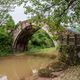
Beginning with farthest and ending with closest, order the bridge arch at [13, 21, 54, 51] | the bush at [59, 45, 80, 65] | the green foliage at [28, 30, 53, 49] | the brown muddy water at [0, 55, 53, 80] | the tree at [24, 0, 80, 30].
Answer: the green foliage at [28, 30, 53, 49] → the bridge arch at [13, 21, 54, 51] → the brown muddy water at [0, 55, 53, 80] → the bush at [59, 45, 80, 65] → the tree at [24, 0, 80, 30]

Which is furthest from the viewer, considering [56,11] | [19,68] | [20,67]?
[20,67]

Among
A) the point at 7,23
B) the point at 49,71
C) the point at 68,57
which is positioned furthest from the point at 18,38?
the point at 49,71

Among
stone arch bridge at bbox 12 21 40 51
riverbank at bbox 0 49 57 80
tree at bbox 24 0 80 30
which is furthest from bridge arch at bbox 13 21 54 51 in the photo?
tree at bbox 24 0 80 30

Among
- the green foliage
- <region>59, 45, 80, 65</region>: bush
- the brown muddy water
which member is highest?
the green foliage

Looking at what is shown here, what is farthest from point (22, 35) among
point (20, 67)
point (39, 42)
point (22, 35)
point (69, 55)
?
point (69, 55)

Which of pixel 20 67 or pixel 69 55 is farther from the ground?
pixel 69 55

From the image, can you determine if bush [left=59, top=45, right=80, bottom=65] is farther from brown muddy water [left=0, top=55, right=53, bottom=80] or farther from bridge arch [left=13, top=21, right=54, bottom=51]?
bridge arch [left=13, top=21, right=54, bottom=51]

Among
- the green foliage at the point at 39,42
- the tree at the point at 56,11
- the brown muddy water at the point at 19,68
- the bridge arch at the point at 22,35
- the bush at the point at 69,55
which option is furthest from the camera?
the green foliage at the point at 39,42

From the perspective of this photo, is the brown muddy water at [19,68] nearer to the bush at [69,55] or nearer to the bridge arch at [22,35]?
the bush at [69,55]

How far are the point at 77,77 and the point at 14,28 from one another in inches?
811

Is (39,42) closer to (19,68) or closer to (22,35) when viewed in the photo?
(22,35)

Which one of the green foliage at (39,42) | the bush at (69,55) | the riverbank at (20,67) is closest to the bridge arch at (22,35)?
the green foliage at (39,42)

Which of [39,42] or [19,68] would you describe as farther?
[39,42]

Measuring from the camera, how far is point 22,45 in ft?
108
